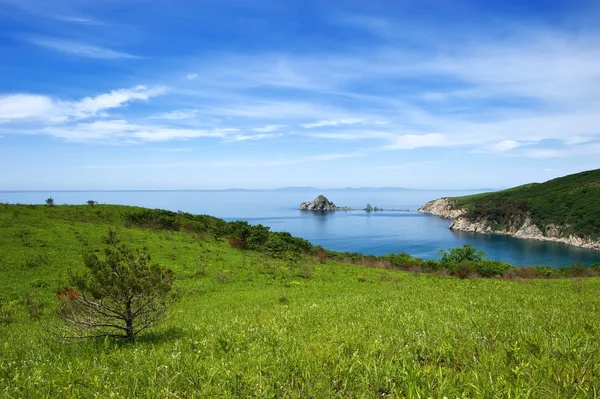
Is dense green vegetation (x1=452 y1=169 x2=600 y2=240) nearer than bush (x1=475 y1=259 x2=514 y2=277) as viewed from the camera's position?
No

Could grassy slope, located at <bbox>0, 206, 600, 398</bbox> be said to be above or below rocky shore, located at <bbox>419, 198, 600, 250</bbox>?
above

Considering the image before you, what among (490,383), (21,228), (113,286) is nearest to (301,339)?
(490,383)

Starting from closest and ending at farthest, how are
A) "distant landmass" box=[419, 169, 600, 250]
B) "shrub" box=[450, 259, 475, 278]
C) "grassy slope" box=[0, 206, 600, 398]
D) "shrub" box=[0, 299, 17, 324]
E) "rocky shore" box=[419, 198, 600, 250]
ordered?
"grassy slope" box=[0, 206, 600, 398] → "shrub" box=[0, 299, 17, 324] → "shrub" box=[450, 259, 475, 278] → "rocky shore" box=[419, 198, 600, 250] → "distant landmass" box=[419, 169, 600, 250]

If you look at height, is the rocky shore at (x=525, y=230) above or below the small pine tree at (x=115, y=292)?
below

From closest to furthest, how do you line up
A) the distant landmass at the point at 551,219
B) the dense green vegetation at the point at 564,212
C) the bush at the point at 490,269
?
the bush at the point at 490,269 → the distant landmass at the point at 551,219 → the dense green vegetation at the point at 564,212

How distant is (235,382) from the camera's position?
15.6 feet

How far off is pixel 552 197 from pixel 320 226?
464 ft

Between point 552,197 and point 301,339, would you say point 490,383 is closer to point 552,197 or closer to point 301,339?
point 301,339

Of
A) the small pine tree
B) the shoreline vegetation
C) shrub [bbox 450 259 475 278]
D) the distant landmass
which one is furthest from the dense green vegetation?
the small pine tree

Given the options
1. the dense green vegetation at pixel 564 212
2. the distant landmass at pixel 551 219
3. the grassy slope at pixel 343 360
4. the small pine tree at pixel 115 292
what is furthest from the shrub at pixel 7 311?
the dense green vegetation at pixel 564 212

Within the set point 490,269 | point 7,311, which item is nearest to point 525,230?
point 490,269

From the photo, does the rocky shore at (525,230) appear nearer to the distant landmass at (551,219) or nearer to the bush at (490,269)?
the distant landmass at (551,219)

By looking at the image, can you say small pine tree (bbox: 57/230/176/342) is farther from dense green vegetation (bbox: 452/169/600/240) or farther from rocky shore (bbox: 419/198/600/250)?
dense green vegetation (bbox: 452/169/600/240)

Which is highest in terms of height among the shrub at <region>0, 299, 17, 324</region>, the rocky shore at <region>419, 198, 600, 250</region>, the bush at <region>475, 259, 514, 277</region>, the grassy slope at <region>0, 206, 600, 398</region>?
the grassy slope at <region>0, 206, 600, 398</region>
